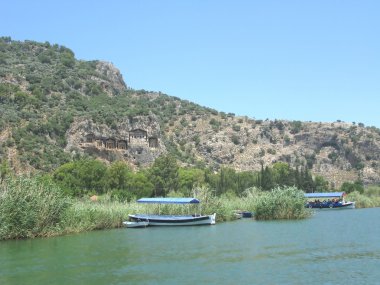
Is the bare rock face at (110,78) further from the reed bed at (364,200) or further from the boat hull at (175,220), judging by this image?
the boat hull at (175,220)

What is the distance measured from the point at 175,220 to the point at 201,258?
2812cm

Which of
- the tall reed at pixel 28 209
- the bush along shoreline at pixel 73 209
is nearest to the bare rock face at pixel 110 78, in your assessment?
the bush along shoreline at pixel 73 209

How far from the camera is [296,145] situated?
15700cm

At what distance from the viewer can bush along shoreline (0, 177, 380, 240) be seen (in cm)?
4438

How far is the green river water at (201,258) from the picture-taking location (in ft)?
86.7

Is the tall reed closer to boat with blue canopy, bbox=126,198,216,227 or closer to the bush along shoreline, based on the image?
the bush along shoreline

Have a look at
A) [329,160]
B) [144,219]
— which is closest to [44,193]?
[144,219]

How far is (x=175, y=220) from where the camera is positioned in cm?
6088

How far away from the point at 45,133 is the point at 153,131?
2804 cm

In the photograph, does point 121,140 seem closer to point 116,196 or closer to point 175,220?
point 116,196

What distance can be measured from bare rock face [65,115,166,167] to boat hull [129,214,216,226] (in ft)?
164

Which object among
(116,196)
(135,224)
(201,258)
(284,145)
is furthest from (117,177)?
(284,145)

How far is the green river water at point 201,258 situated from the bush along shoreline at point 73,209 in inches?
75.8

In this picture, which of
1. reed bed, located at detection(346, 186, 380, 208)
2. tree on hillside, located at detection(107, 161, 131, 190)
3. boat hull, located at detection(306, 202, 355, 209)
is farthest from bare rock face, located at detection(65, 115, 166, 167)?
reed bed, located at detection(346, 186, 380, 208)
